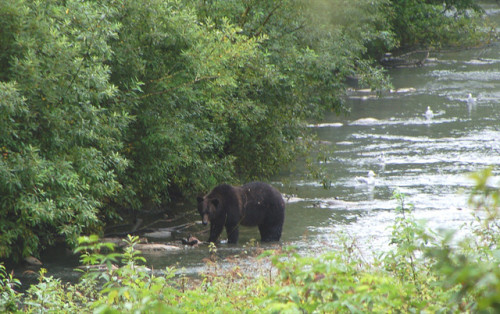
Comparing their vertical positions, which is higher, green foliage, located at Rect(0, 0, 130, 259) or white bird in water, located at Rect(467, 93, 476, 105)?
green foliage, located at Rect(0, 0, 130, 259)

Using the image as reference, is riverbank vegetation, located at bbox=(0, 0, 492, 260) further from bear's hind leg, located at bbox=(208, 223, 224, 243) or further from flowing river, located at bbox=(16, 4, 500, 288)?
bear's hind leg, located at bbox=(208, 223, 224, 243)

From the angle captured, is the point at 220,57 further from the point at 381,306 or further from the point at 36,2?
the point at 381,306

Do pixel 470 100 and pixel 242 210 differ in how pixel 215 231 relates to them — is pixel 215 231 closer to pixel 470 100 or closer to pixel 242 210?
pixel 242 210

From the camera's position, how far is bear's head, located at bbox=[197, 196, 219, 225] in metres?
11.5

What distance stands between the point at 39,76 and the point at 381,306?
264 inches

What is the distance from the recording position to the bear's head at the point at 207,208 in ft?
37.7

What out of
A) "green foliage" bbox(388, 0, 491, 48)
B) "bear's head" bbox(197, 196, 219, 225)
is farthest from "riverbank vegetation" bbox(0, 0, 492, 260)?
"green foliage" bbox(388, 0, 491, 48)

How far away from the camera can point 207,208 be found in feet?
37.8

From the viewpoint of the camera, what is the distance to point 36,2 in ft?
31.7

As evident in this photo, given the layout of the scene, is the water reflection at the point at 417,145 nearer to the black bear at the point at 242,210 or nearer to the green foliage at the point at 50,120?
the black bear at the point at 242,210

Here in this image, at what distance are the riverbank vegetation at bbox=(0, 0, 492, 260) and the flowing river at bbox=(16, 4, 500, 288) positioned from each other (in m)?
1.08

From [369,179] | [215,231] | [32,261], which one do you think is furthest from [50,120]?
[369,179]

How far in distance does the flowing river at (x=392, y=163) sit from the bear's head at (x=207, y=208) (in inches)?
20.6

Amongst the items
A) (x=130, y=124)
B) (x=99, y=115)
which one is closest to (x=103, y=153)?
(x=99, y=115)
